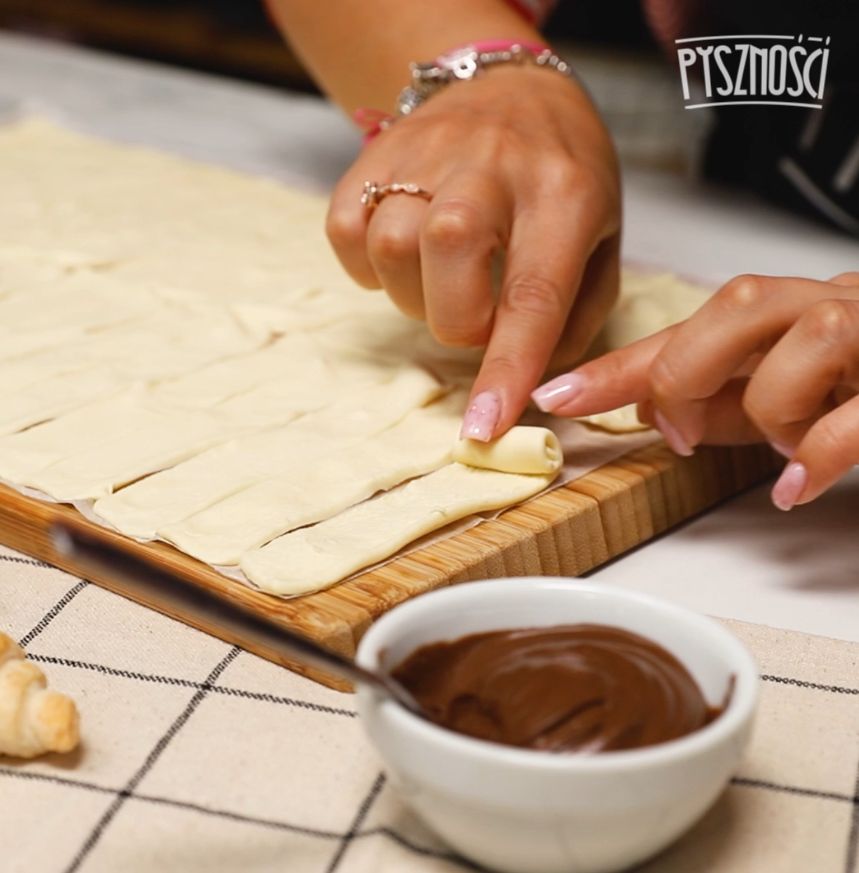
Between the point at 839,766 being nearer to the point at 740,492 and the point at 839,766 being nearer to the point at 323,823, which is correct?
the point at 323,823

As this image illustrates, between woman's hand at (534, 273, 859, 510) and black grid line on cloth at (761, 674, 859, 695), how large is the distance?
160 mm

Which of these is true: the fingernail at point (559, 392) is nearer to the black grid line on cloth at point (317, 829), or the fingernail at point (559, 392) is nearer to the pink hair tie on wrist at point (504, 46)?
the black grid line on cloth at point (317, 829)

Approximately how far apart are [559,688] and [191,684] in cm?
29

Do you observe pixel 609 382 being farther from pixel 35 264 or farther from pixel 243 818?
pixel 35 264

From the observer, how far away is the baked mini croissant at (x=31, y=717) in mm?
728

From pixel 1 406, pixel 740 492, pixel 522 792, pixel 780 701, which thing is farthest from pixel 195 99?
pixel 522 792

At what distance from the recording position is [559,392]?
109 centimetres

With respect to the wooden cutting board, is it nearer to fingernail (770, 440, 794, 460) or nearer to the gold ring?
fingernail (770, 440, 794, 460)

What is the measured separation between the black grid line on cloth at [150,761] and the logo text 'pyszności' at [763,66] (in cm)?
100

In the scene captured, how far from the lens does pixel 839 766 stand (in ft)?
2.57

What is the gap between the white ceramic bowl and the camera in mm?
586

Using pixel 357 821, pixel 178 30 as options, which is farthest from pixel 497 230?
pixel 178 30

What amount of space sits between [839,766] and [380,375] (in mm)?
642

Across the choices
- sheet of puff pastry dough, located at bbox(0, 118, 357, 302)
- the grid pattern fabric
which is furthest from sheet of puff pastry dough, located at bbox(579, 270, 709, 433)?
the grid pattern fabric
